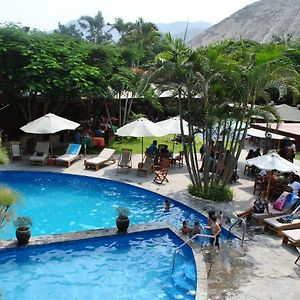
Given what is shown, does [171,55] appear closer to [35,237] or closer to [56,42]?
[35,237]

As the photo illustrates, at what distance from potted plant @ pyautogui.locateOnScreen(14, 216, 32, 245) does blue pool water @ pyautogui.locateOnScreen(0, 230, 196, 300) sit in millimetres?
282

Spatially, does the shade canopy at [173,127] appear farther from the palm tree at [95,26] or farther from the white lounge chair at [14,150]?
the palm tree at [95,26]

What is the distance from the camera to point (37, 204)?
1484cm

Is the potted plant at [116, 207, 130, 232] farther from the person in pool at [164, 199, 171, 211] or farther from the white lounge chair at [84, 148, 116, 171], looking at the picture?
the white lounge chair at [84, 148, 116, 171]

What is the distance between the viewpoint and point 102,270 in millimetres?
10047

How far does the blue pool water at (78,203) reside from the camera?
1312cm

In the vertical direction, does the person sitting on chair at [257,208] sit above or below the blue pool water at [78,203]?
above

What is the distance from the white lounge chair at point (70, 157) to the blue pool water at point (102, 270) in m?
7.99

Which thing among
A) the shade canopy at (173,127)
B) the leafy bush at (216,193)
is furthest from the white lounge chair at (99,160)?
the leafy bush at (216,193)

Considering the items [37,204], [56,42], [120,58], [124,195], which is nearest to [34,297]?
[37,204]

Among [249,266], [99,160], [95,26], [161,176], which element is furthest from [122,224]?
[95,26]

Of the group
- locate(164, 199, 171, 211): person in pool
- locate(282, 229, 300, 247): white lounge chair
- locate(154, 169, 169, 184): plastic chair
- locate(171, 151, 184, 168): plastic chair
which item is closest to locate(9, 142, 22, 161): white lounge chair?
locate(154, 169, 169, 184): plastic chair

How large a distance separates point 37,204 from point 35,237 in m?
3.74

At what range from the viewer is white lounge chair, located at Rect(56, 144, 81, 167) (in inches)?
742
